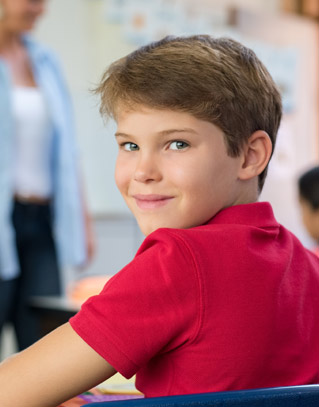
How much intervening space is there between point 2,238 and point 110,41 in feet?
7.51

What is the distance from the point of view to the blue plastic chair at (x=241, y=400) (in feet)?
2.27

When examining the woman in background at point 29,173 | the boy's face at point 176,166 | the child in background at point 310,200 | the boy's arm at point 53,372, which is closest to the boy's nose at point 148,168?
the boy's face at point 176,166

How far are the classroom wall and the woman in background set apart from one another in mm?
1055

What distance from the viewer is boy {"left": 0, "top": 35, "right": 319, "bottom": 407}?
779 mm

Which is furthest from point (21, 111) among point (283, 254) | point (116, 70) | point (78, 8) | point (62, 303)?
point (78, 8)

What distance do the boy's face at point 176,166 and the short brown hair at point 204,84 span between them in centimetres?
2

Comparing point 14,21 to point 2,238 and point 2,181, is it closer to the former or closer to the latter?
point 2,181

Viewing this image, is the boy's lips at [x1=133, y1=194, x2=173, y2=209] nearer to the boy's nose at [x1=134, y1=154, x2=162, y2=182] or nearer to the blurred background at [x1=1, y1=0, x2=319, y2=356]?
the boy's nose at [x1=134, y1=154, x2=162, y2=182]

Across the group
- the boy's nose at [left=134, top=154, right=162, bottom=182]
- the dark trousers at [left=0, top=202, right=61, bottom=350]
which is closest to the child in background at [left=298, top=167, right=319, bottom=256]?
the dark trousers at [left=0, top=202, right=61, bottom=350]

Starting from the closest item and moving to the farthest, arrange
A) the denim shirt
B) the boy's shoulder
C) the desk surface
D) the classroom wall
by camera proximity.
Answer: the boy's shoulder < the desk surface < the denim shirt < the classroom wall

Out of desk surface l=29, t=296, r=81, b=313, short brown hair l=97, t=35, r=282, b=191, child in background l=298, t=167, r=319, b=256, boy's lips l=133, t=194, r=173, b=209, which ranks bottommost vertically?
desk surface l=29, t=296, r=81, b=313

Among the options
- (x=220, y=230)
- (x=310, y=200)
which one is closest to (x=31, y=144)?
(x=310, y=200)

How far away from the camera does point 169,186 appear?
0.91 meters

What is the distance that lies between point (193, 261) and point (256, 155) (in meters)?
0.26
